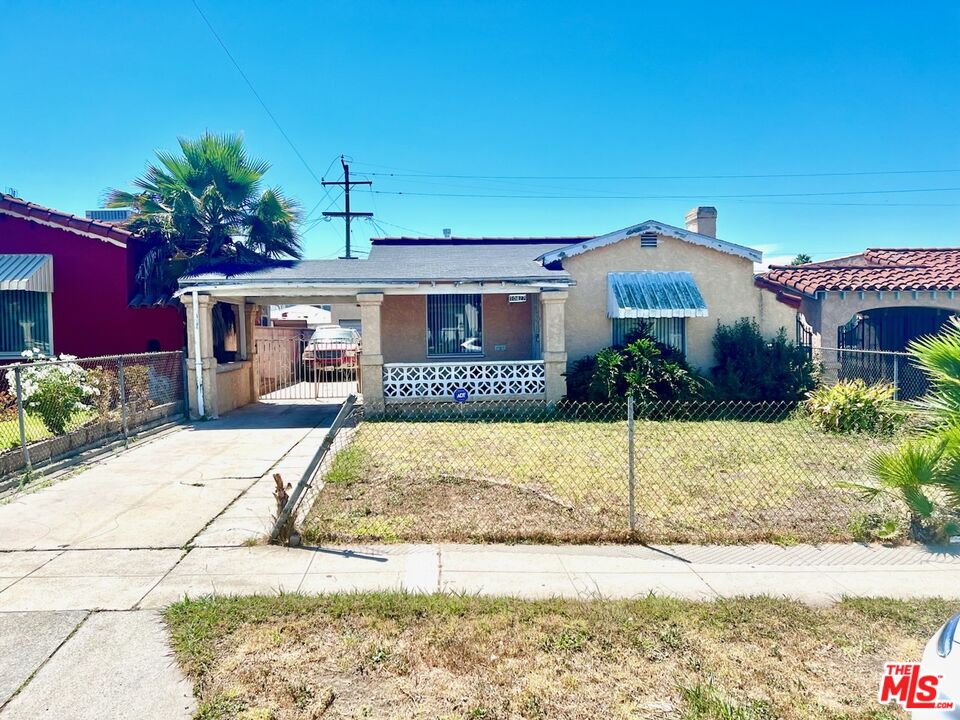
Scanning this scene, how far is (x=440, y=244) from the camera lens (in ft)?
59.4

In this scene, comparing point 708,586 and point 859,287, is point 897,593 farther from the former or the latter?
point 859,287

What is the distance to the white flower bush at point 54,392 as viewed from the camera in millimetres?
8500

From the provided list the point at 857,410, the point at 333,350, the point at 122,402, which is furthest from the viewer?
the point at 333,350

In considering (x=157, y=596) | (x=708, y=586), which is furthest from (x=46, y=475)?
(x=708, y=586)

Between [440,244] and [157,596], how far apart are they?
14.8 metres

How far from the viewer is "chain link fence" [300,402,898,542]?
5.55 meters

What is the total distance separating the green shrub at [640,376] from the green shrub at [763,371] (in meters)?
1.02

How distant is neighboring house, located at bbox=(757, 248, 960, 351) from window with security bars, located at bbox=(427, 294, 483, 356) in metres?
6.96

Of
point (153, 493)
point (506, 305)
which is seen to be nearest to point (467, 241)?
point (506, 305)

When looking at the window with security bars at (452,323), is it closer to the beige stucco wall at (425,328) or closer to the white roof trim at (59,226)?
the beige stucco wall at (425,328)

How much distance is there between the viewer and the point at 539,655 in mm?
3459

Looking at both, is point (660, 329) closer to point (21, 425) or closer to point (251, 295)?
point (251, 295)

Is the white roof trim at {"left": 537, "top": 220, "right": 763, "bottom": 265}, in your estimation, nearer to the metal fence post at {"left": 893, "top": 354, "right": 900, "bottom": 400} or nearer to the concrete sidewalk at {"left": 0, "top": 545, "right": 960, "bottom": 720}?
the metal fence post at {"left": 893, "top": 354, "right": 900, "bottom": 400}

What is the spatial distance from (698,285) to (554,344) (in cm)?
413
